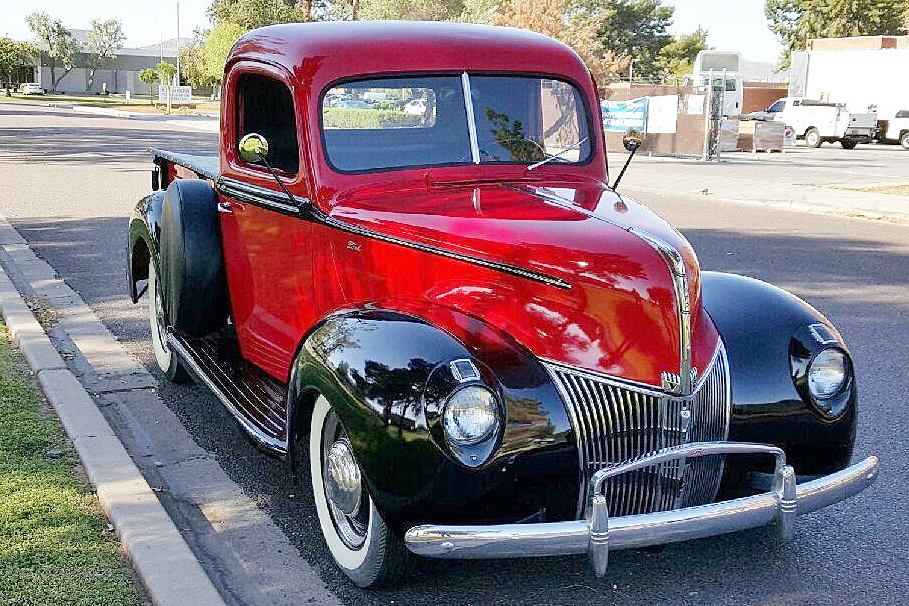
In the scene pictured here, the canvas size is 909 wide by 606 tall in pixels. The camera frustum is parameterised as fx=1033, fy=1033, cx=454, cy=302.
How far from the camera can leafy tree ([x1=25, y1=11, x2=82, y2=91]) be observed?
3957 inches

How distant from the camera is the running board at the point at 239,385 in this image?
4.11 metres

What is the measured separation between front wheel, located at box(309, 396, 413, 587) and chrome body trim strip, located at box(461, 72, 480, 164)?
4.70 feet

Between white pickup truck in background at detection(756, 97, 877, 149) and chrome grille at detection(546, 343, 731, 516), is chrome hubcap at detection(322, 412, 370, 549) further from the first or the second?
white pickup truck in background at detection(756, 97, 877, 149)

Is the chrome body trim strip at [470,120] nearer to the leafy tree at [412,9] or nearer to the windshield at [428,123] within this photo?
the windshield at [428,123]

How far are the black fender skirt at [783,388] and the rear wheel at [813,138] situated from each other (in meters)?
31.8

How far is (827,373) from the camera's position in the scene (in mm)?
3807

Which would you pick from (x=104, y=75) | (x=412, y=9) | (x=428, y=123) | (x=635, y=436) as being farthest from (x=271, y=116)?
(x=104, y=75)

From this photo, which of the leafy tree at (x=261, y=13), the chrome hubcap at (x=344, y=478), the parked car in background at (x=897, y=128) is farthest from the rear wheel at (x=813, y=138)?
the leafy tree at (x=261, y=13)

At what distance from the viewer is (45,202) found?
1440 centimetres

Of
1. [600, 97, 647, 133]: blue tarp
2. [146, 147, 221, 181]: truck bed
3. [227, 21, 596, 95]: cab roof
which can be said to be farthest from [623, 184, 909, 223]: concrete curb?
[146, 147, 221, 181]: truck bed

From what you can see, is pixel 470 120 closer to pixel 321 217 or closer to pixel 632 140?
pixel 321 217

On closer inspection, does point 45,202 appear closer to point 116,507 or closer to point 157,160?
point 157,160

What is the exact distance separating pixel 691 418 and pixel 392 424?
40.5 inches

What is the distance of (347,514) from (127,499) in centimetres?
98
